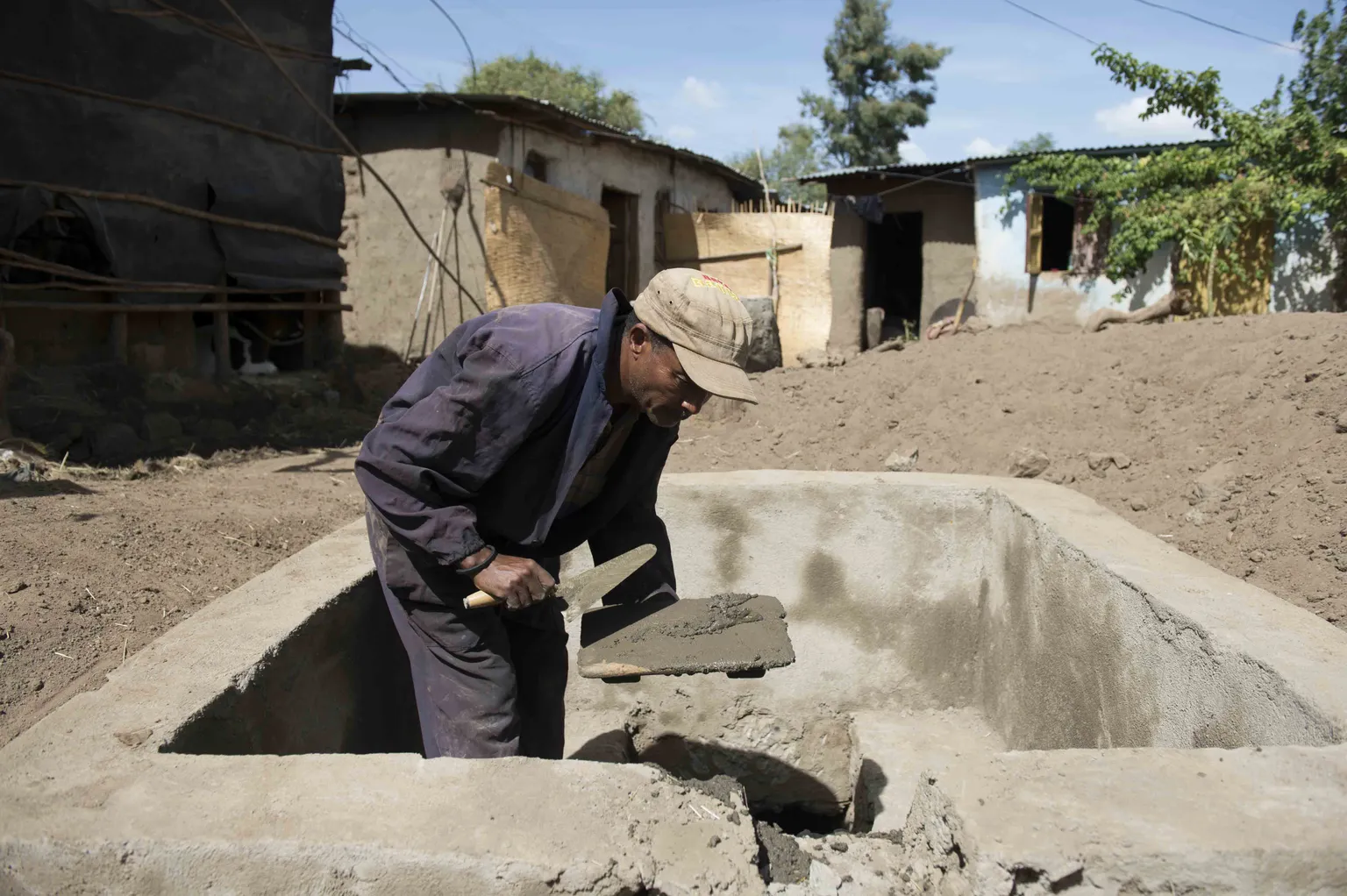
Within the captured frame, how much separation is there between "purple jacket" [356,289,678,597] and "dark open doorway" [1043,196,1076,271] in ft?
41.8

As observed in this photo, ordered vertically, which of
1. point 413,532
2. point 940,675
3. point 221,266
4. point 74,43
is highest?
point 74,43

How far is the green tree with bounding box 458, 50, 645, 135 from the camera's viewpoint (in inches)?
1132

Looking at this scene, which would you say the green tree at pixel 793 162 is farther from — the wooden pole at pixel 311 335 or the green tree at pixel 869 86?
the wooden pole at pixel 311 335

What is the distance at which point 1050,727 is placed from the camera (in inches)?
123

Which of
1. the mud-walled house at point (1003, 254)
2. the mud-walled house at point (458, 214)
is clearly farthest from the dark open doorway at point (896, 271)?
the mud-walled house at point (458, 214)

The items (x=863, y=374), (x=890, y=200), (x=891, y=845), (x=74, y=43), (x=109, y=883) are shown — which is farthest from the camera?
(x=890, y=200)

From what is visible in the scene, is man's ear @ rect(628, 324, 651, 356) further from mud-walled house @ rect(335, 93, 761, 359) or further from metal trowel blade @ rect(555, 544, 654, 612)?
mud-walled house @ rect(335, 93, 761, 359)

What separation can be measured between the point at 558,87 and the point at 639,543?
2954 cm

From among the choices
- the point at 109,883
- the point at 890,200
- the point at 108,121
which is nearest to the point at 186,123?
the point at 108,121

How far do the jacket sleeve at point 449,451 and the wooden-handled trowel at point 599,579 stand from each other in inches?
9.9

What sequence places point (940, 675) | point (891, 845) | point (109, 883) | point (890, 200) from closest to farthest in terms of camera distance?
point (109, 883), point (891, 845), point (940, 675), point (890, 200)

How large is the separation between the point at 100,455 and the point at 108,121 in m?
2.55

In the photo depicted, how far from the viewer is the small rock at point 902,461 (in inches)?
250

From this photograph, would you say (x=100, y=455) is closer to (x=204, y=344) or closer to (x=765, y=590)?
(x=204, y=344)
